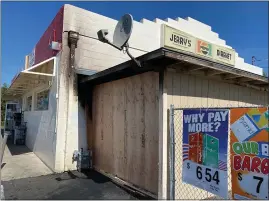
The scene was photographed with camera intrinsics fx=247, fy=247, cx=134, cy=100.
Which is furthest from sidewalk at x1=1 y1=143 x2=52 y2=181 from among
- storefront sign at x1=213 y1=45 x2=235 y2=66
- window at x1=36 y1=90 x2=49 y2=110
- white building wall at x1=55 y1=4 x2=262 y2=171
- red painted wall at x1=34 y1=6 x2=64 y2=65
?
storefront sign at x1=213 y1=45 x2=235 y2=66

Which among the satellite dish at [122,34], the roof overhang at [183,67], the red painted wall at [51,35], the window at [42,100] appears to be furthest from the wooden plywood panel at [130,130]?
the window at [42,100]

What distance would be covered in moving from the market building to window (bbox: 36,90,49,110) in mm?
48

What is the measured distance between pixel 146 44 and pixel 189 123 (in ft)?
20.5

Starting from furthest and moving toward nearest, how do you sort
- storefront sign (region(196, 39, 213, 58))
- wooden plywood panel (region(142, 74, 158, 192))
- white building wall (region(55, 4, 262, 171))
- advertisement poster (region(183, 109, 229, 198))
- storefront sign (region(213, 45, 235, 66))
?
1. storefront sign (region(213, 45, 235, 66))
2. storefront sign (region(196, 39, 213, 58))
3. white building wall (region(55, 4, 262, 171))
4. wooden plywood panel (region(142, 74, 158, 192))
5. advertisement poster (region(183, 109, 229, 198))

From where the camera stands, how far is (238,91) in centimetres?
657

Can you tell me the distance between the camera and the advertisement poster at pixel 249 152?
9.98 ft

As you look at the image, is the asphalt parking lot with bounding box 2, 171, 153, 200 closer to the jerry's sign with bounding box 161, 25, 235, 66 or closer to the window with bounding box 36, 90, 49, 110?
the window with bounding box 36, 90, 49, 110

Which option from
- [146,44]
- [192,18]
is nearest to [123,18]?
[146,44]

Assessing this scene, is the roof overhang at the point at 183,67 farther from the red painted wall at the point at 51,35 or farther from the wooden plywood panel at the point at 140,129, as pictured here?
the red painted wall at the point at 51,35

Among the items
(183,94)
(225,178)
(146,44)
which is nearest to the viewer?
(225,178)

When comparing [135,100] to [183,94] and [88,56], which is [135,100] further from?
[88,56]

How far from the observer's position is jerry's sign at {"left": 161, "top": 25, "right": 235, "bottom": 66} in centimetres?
773

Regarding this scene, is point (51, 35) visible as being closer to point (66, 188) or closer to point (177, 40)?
point (177, 40)

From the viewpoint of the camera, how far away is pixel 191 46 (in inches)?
331
